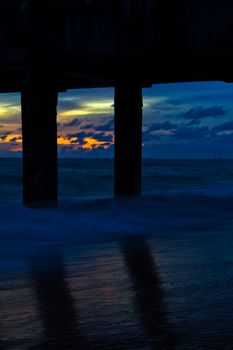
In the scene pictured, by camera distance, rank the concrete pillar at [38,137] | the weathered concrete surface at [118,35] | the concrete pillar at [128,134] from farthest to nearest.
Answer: the concrete pillar at [128,134]
the concrete pillar at [38,137]
the weathered concrete surface at [118,35]

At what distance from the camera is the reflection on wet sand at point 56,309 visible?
2.60 meters

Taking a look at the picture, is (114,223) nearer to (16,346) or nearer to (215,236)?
(215,236)

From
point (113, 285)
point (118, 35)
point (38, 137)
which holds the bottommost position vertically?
point (113, 285)

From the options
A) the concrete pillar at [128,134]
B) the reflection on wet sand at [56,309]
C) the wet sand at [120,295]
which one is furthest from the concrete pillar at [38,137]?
the reflection on wet sand at [56,309]

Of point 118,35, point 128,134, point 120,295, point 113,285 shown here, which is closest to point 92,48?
point 118,35

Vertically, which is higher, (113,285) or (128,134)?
(128,134)

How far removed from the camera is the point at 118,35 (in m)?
8.43

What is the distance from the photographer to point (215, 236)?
705 centimetres

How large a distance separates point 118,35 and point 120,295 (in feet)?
18.4

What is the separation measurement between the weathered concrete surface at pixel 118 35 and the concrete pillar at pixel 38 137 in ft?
1.20

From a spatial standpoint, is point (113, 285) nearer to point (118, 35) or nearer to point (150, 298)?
point (150, 298)

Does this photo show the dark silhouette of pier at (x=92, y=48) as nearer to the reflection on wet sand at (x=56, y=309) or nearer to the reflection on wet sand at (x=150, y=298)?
the reflection on wet sand at (x=150, y=298)

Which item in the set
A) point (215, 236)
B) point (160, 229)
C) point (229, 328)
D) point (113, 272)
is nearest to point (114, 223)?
point (160, 229)

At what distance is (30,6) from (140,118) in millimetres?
3179
